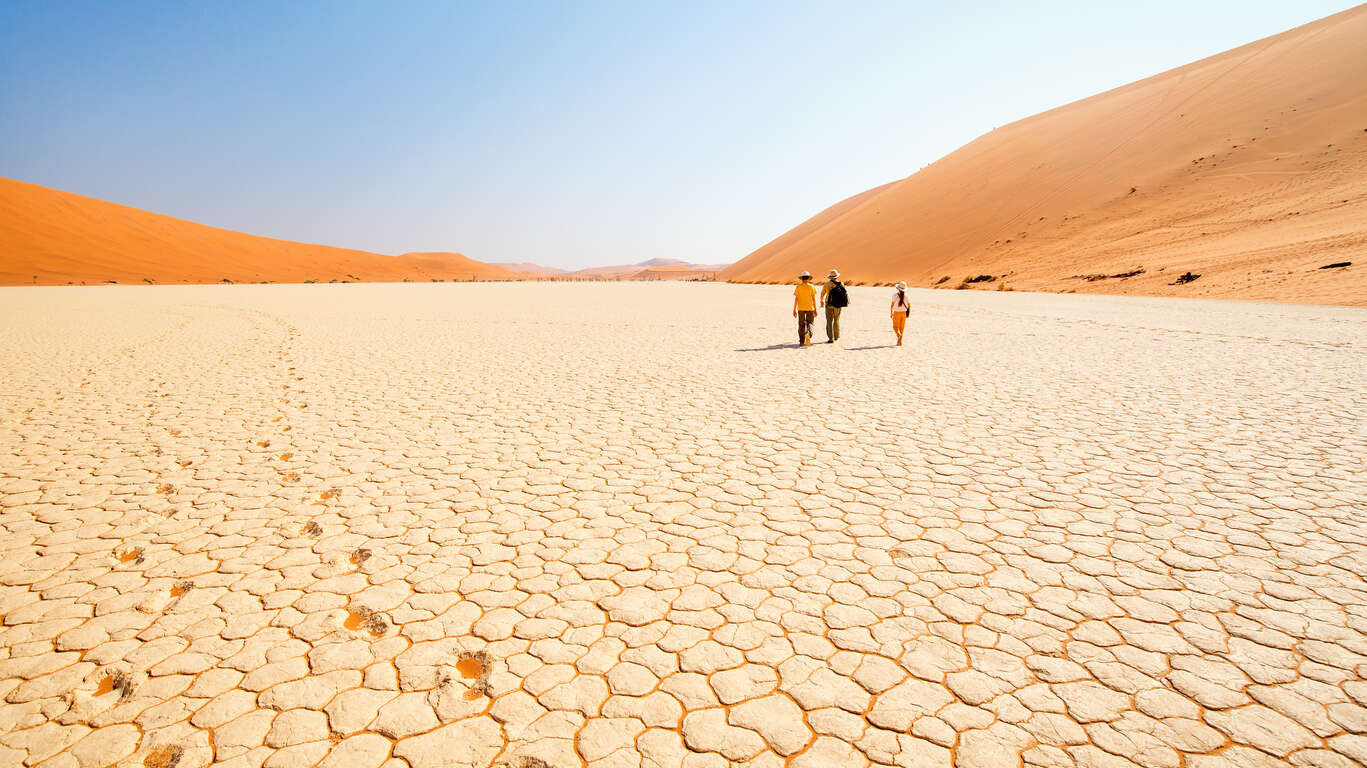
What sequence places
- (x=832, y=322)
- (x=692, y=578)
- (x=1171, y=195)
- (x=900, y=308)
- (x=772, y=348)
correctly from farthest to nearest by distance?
(x=1171, y=195)
(x=832, y=322)
(x=772, y=348)
(x=900, y=308)
(x=692, y=578)

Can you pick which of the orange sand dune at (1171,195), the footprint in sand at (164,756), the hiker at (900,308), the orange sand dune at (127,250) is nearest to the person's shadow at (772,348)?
the hiker at (900,308)

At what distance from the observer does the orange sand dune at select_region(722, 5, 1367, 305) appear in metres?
24.4

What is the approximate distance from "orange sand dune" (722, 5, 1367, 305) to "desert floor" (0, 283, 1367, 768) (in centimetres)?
2040

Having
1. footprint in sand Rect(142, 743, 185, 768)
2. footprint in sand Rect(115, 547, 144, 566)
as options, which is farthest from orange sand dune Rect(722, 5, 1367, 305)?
footprint in sand Rect(115, 547, 144, 566)

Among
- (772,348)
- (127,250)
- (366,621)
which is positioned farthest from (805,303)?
(127,250)

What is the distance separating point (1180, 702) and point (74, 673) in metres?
4.77

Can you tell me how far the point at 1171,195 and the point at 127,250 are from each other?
8010cm

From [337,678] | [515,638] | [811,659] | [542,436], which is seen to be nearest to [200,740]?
[337,678]

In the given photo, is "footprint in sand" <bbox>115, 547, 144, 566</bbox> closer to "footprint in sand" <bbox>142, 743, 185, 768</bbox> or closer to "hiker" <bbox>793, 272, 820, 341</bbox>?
"footprint in sand" <bbox>142, 743, 185, 768</bbox>

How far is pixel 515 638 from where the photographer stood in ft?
10.1

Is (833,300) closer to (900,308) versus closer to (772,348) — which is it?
(900,308)

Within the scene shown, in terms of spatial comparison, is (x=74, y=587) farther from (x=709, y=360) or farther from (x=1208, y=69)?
(x=1208, y=69)

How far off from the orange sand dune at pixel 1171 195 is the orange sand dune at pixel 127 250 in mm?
53573

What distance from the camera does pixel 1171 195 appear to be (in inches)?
1359
